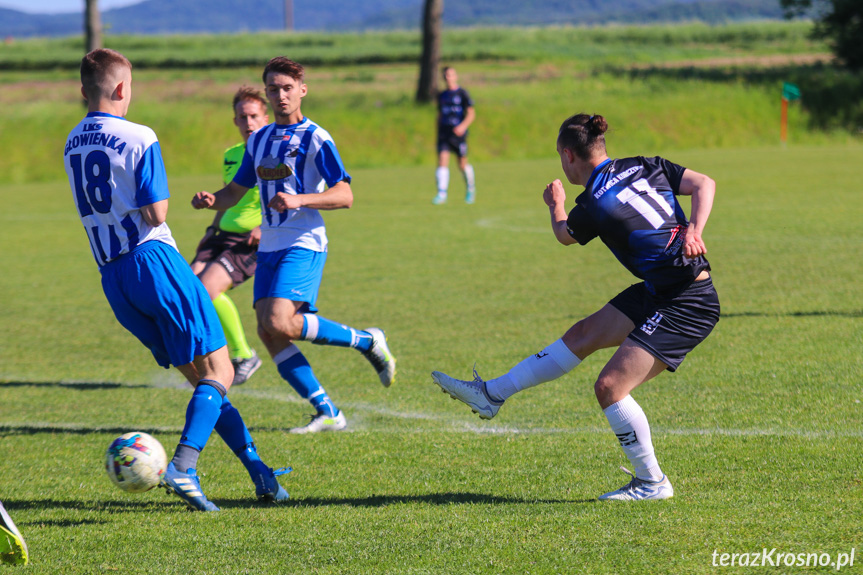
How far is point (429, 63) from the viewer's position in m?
30.7

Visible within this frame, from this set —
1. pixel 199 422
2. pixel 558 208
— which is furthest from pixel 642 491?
pixel 199 422

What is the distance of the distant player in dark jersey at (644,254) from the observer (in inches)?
165

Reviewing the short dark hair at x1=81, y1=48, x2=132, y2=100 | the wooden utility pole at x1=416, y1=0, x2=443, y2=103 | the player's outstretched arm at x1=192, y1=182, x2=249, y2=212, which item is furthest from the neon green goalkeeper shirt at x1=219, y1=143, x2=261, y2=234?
the wooden utility pole at x1=416, y1=0, x2=443, y2=103

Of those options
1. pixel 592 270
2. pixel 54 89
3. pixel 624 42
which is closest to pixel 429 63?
pixel 54 89

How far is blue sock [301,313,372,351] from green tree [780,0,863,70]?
36524mm

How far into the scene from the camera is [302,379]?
5812mm

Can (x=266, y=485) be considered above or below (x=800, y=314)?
above

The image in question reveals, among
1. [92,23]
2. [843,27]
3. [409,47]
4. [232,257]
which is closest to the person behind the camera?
[232,257]

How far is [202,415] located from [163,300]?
551 millimetres

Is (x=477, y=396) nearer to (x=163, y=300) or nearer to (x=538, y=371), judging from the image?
(x=538, y=371)

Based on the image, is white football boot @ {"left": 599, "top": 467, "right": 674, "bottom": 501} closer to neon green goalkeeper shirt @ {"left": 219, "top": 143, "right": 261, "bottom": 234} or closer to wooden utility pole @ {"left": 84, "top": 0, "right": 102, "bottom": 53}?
neon green goalkeeper shirt @ {"left": 219, "top": 143, "right": 261, "bottom": 234}

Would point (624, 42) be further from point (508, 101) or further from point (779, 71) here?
point (508, 101)

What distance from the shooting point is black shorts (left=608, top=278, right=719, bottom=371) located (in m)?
4.20

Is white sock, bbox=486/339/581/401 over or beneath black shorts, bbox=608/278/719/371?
beneath
